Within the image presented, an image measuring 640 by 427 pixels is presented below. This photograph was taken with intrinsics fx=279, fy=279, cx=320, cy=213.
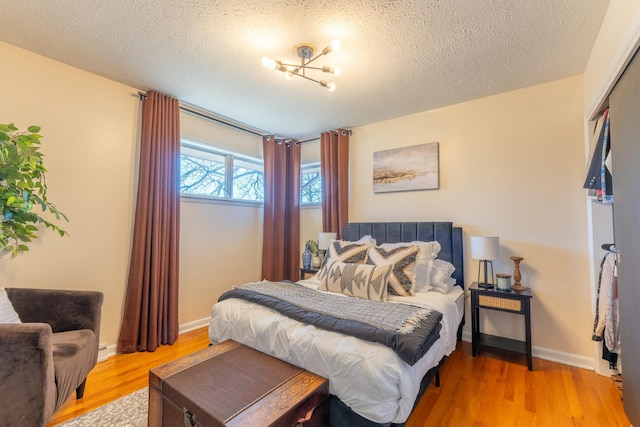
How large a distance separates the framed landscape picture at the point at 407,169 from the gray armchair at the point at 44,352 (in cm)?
307

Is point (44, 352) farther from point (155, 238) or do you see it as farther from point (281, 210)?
point (281, 210)

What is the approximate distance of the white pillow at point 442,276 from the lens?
101 inches

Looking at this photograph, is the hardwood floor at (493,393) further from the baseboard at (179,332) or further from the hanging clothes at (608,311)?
the hanging clothes at (608,311)

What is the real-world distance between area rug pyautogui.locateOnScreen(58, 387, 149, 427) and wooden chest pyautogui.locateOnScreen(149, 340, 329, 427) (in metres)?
0.43

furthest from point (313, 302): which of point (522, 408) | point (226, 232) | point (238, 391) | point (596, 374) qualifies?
point (596, 374)

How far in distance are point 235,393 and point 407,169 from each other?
9.50ft

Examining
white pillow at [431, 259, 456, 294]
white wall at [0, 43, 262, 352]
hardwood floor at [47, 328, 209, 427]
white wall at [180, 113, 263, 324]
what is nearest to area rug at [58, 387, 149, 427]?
hardwood floor at [47, 328, 209, 427]

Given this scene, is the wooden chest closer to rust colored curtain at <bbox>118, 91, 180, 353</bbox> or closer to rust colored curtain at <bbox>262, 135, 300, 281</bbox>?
Result: rust colored curtain at <bbox>118, 91, 180, 353</bbox>

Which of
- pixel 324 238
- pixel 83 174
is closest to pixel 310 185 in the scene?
pixel 324 238

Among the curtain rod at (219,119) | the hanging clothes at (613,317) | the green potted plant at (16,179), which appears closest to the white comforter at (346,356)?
the hanging clothes at (613,317)

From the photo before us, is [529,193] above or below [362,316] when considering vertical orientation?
above

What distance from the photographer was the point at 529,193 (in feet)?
8.89

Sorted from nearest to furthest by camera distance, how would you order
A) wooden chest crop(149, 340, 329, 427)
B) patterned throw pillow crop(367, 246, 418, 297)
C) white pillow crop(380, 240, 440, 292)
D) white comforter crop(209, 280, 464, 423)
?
wooden chest crop(149, 340, 329, 427), white comforter crop(209, 280, 464, 423), patterned throw pillow crop(367, 246, 418, 297), white pillow crop(380, 240, 440, 292)

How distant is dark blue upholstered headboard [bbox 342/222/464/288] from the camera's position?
293 centimetres
